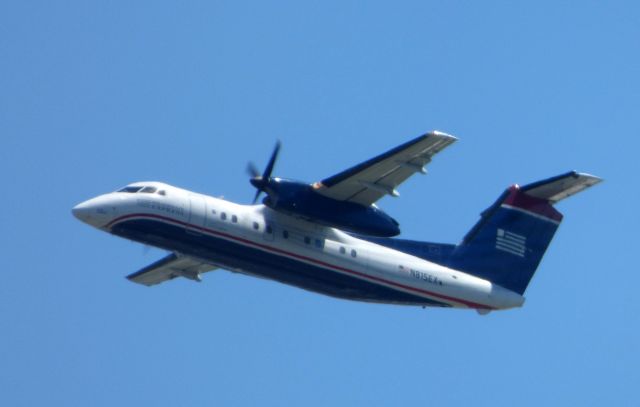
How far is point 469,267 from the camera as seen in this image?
2836 centimetres

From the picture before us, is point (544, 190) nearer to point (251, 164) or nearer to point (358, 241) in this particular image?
point (358, 241)

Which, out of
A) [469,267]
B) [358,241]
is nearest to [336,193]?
[358,241]

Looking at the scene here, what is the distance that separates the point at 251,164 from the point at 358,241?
9.00 feet

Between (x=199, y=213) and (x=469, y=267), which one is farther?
(x=469, y=267)

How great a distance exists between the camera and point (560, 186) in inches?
1099

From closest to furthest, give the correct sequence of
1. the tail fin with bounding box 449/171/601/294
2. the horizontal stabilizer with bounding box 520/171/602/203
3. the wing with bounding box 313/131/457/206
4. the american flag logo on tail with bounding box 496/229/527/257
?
the wing with bounding box 313/131/457/206
the horizontal stabilizer with bounding box 520/171/602/203
the tail fin with bounding box 449/171/601/294
the american flag logo on tail with bounding box 496/229/527/257

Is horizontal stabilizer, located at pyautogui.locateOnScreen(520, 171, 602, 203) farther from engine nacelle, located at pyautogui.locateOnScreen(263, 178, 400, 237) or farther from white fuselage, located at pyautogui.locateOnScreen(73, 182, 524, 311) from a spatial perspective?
engine nacelle, located at pyautogui.locateOnScreen(263, 178, 400, 237)

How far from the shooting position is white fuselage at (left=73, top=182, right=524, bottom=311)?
26.0 metres

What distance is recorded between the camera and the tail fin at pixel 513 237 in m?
28.4

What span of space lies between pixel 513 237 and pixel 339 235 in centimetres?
416

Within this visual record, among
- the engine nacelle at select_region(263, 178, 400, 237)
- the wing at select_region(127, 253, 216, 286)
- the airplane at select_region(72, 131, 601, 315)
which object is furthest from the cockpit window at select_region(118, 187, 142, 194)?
the wing at select_region(127, 253, 216, 286)

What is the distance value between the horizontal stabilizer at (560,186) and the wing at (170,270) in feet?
24.3

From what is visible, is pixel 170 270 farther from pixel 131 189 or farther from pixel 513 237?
pixel 513 237

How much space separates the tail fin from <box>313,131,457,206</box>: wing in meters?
2.80
